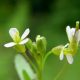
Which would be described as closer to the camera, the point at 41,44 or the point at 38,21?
the point at 41,44

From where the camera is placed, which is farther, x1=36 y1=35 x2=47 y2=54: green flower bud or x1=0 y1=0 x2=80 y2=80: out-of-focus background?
x1=0 y1=0 x2=80 y2=80: out-of-focus background

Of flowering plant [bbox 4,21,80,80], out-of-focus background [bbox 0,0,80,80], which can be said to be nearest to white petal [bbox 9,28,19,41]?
flowering plant [bbox 4,21,80,80]

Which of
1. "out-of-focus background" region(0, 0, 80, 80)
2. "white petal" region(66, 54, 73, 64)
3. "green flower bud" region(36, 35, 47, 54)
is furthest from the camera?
"out-of-focus background" region(0, 0, 80, 80)

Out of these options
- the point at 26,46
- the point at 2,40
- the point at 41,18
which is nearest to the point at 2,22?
the point at 2,40

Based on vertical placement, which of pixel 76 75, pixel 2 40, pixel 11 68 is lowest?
pixel 76 75

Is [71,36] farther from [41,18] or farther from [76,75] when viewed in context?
[41,18]

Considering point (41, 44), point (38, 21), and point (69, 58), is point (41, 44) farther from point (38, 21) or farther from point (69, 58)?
point (38, 21)

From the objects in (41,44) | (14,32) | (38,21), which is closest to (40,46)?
(41,44)

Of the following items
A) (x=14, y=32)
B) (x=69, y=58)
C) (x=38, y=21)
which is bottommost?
(x=69, y=58)

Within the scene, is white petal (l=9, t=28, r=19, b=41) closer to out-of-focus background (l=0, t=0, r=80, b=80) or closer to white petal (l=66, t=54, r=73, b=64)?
white petal (l=66, t=54, r=73, b=64)
